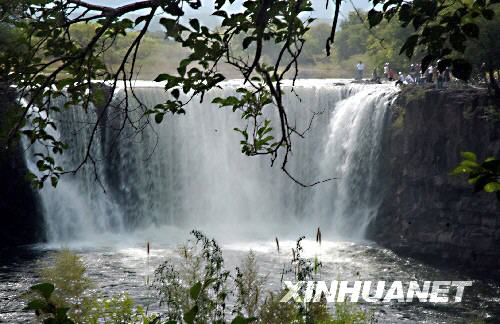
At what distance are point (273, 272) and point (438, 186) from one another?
8.59 m

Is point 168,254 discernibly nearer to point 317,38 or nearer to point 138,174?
point 138,174

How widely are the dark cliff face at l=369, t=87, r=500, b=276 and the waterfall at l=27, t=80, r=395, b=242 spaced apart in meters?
1.16

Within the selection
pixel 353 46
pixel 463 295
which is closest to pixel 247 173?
pixel 463 295

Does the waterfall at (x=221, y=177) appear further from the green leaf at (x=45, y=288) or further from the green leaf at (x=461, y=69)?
the green leaf at (x=45, y=288)

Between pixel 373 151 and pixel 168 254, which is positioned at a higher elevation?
pixel 373 151

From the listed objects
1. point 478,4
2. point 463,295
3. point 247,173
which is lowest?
point 463,295

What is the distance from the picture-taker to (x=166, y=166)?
32.7 meters

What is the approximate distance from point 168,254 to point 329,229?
28.6 feet

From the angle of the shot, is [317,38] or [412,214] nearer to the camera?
[412,214]

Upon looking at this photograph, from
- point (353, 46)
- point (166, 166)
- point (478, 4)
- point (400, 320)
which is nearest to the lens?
point (478, 4)

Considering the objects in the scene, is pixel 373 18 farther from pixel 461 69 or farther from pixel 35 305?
pixel 35 305

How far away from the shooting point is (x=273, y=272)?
72.2ft

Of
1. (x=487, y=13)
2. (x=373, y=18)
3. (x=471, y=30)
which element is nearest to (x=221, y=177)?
(x=373, y=18)

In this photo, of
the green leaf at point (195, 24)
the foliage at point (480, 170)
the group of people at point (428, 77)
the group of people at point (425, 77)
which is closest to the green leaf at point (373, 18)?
the green leaf at point (195, 24)
